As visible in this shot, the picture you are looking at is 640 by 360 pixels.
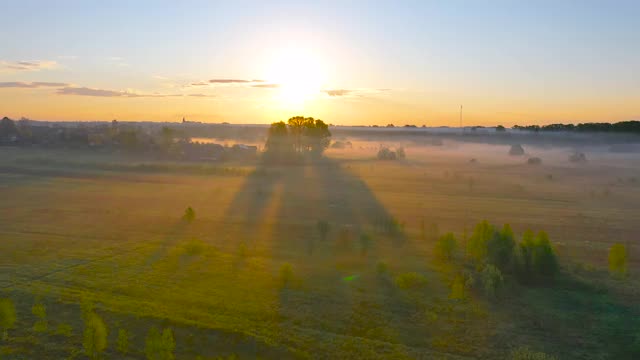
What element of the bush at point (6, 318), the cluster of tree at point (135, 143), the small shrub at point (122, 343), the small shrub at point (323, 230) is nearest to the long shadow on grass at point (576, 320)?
the small shrub at point (122, 343)

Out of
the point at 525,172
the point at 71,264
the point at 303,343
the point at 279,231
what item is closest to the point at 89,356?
the point at 303,343

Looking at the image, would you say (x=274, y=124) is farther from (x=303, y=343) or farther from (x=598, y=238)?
(x=303, y=343)

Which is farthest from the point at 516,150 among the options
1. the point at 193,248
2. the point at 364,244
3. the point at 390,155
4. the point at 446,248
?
the point at 193,248

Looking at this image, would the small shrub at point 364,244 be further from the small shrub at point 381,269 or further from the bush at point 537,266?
the bush at point 537,266

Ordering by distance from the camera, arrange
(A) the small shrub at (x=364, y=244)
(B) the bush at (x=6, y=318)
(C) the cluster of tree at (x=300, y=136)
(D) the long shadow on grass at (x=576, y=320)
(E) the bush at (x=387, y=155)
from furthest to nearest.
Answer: (E) the bush at (x=387, y=155)
(C) the cluster of tree at (x=300, y=136)
(A) the small shrub at (x=364, y=244)
(B) the bush at (x=6, y=318)
(D) the long shadow on grass at (x=576, y=320)

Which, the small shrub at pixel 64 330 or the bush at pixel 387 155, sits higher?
the bush at pixel 387 155

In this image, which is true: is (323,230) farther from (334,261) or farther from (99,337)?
(99,337)
